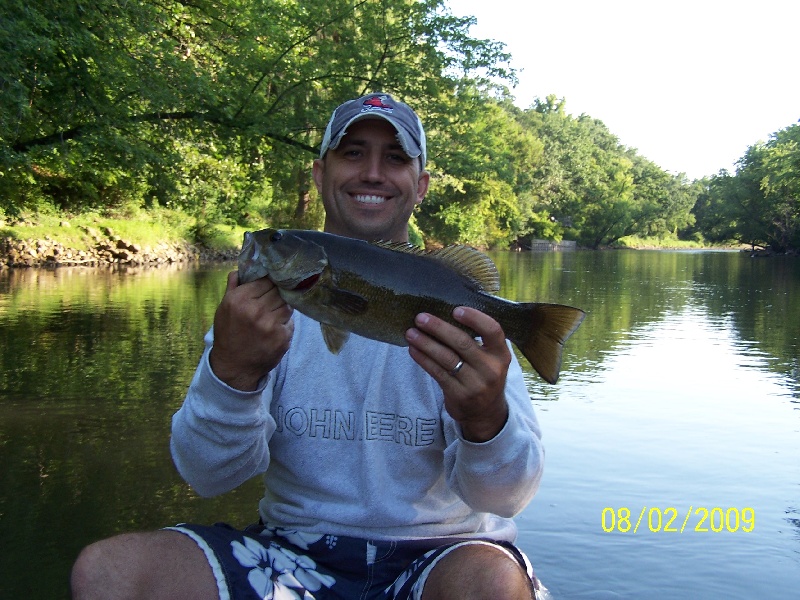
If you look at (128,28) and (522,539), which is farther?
(128,28)

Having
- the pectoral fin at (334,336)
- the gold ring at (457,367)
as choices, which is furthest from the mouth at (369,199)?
the gold ring at (457,367)

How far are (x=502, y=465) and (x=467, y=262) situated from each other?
0.61 m

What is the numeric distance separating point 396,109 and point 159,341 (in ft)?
30.1

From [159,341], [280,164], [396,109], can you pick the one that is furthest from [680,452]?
[280,164]

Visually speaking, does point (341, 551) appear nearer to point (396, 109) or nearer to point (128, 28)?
point (396, 109)

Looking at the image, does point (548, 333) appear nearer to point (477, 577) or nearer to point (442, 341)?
point (442, 341)

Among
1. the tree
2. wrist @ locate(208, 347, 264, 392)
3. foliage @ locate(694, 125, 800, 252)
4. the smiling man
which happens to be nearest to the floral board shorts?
wrist @ locate(208, 347, 264, 392)

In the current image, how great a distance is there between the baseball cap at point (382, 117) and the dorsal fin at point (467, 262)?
0.78 m

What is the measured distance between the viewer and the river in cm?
446

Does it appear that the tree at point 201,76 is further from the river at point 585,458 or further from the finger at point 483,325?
the finger at point 483,325

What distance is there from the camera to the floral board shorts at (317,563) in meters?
2.33

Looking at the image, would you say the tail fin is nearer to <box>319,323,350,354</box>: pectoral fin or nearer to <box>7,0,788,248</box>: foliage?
<box>319,323,350,354</box>: pectoral fin

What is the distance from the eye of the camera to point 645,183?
324 feet
